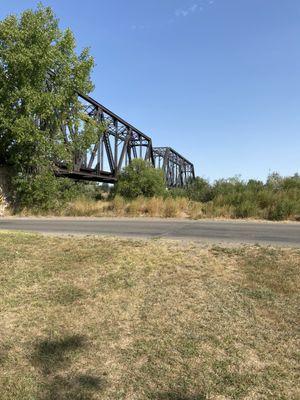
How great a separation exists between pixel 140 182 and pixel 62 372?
88.5 ft

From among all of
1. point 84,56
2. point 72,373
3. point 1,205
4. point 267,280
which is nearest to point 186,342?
point 72,373

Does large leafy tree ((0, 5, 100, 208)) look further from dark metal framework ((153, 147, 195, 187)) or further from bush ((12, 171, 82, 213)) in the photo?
dark metal framework ((153, 147, 195, 187))

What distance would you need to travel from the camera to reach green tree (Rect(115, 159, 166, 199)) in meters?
30.5

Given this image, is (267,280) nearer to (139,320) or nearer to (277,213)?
(139,320)

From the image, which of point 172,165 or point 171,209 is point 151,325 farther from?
point 172,165

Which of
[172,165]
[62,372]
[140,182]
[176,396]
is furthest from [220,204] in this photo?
[172,165]

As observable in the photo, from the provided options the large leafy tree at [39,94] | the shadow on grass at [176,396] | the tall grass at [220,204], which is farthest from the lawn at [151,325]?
the large leafy tree at [39,94]

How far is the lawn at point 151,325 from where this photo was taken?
3.91m

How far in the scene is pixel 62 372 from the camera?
4.14 metres

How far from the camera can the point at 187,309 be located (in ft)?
17.8

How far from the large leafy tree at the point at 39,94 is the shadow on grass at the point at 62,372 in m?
18.3

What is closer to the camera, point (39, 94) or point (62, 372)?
point (62, 372)

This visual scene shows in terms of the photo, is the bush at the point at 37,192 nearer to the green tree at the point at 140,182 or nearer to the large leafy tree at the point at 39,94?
the large leafy tree at the point at 39,94

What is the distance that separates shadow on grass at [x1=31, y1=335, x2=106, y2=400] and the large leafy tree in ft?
60.1
